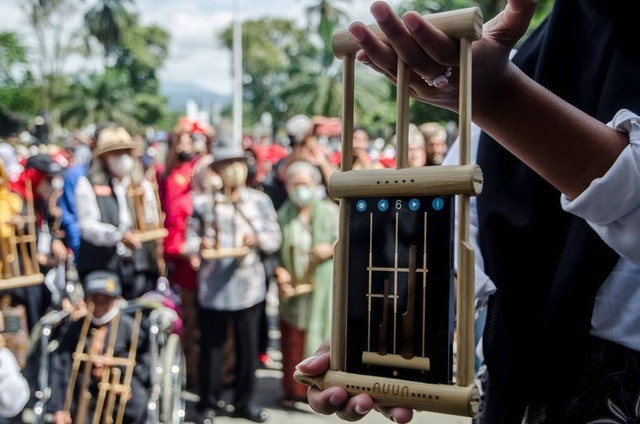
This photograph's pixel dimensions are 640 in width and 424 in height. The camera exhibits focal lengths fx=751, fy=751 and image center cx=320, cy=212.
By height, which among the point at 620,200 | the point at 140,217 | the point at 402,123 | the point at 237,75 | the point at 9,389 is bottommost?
the point at 9,389

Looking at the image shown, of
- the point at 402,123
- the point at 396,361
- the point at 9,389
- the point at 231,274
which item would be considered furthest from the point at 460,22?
the point at 231,274

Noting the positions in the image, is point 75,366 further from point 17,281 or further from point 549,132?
point 549,132

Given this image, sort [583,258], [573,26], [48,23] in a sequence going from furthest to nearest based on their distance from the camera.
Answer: [48,23], [573,26], [583,258]

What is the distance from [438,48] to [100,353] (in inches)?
122

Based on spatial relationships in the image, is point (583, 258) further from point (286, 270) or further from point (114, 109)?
point (114, 109)

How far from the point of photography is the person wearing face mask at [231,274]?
4555 millimetres

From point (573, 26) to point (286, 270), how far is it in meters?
3.75

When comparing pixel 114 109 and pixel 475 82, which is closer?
pixel 475 82

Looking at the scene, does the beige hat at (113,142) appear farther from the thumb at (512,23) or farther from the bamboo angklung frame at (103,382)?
the thumb at (512,23)

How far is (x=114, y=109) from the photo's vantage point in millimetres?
41188

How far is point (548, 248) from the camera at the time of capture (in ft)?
4.17

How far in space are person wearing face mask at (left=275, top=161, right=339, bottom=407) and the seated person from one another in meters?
1.31

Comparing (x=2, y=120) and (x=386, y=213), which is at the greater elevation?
(x=2, y=120)

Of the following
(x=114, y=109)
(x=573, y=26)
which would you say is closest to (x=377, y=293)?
(x=573, y=26)
